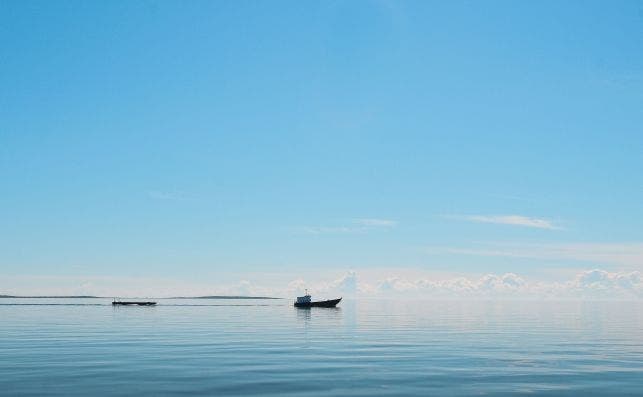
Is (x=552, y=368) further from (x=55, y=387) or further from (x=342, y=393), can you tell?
(x=55, y=387)

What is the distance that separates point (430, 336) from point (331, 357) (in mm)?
24698

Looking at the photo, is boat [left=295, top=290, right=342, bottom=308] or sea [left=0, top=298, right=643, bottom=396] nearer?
sea [left=0, top=298, right=643, bottom=396]

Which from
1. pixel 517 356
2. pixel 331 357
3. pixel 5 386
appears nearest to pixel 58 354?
pixel 5 386

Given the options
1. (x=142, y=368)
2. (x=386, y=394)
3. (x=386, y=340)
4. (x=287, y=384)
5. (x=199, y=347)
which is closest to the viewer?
(x=386, y=394)

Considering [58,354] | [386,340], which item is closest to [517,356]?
[386,340]

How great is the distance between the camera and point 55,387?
28.4 m

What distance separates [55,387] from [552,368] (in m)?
29.6

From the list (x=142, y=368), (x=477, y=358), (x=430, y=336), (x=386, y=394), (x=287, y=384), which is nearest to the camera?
(x=386, y=394)

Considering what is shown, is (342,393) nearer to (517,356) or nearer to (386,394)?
(386,394)

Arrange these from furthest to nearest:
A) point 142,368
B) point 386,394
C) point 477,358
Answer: point 477,358
point 142,368
point 386,394

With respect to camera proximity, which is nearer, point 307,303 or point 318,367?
point 318,367

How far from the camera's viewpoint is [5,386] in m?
28.5

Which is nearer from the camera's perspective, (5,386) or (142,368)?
(5,386)

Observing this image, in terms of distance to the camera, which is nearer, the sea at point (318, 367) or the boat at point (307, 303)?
the sea at point (318, 367)
